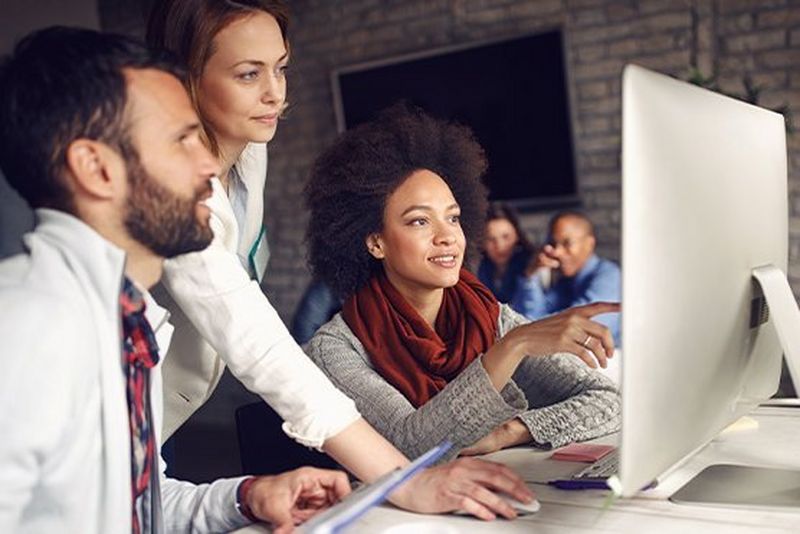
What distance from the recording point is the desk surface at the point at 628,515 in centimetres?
100

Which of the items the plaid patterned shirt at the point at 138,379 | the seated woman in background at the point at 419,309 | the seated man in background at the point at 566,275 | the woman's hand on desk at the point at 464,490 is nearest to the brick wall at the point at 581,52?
the seated man in background at the point at 566,275

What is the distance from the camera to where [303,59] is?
4.92 meters

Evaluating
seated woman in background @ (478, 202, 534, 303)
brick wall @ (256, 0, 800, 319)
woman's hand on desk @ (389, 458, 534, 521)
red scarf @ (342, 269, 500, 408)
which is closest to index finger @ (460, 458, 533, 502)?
woman's hand on desk @ (389, 458, 534, 521)

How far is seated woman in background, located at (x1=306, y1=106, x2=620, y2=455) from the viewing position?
144 centimetres

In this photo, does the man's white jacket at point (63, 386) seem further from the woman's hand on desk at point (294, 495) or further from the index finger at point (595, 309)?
the index finger at point (595, 309)

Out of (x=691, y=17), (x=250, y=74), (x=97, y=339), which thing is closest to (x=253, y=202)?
(x=250, y=74)

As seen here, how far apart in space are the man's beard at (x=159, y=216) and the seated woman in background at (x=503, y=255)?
9.08 ft

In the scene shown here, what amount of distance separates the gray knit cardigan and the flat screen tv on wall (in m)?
2.53

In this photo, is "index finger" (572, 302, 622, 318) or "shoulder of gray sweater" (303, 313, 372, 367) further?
"shoulder of gray sweater" (303, 313, 372, 367)

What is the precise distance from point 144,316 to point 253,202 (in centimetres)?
81

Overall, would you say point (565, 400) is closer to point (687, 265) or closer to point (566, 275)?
point (687, 265)

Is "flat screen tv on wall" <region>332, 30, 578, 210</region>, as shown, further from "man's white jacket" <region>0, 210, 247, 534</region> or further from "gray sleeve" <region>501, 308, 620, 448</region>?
"man's white jacket" <region>0, 210, 247, 534</region>

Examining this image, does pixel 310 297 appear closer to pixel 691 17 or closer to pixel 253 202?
pixel 253 202

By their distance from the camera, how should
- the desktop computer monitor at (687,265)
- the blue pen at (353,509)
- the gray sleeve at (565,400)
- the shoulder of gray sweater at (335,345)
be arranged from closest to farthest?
the blue pen at (353,509) < the desktop computer monitor at (687,265) < the gray sleeve at (565,400) < the shoulder of gray sweater at (335,345)
